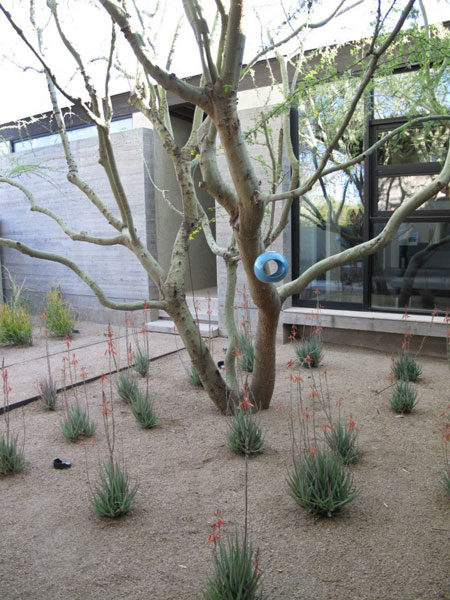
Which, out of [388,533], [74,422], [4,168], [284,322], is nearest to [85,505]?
[74,422]

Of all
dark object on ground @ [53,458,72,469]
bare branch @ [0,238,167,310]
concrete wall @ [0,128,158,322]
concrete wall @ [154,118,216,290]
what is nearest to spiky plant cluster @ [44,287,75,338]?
concrete wall @ [0,128,158,322]

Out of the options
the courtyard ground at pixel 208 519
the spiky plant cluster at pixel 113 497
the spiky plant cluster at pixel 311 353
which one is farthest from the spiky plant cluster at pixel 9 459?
the spiky plant cluster at pixel 311 353

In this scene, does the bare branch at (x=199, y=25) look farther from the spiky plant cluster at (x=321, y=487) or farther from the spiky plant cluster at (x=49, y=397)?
the spiky plant cluster at (x=49, y=397)

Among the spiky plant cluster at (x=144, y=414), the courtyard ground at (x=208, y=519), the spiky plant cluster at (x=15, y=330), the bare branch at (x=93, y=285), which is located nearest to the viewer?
the courtyard ground at (x=208, y=519)

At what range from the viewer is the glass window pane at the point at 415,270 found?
6523mm

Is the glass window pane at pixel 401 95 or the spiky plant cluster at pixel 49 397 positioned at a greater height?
the glass window pane at pixel 401 95

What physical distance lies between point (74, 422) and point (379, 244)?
254 cm

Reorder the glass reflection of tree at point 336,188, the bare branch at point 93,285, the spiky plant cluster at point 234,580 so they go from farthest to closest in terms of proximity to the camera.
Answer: the glass reflection of tree at point 336,188, the bare branch at point 93,285, the spiky plant cluster at point 234,580

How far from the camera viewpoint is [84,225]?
9.75 meters

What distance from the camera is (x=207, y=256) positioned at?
37.0 ft

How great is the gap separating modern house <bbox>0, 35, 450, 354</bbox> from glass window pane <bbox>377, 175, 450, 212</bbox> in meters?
0.01

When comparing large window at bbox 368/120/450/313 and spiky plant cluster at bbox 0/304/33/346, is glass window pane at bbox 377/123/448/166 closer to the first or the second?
large window at bbox 368/120/450/313

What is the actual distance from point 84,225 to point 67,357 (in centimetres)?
381

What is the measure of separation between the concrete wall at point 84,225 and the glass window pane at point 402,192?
12.7 feet
